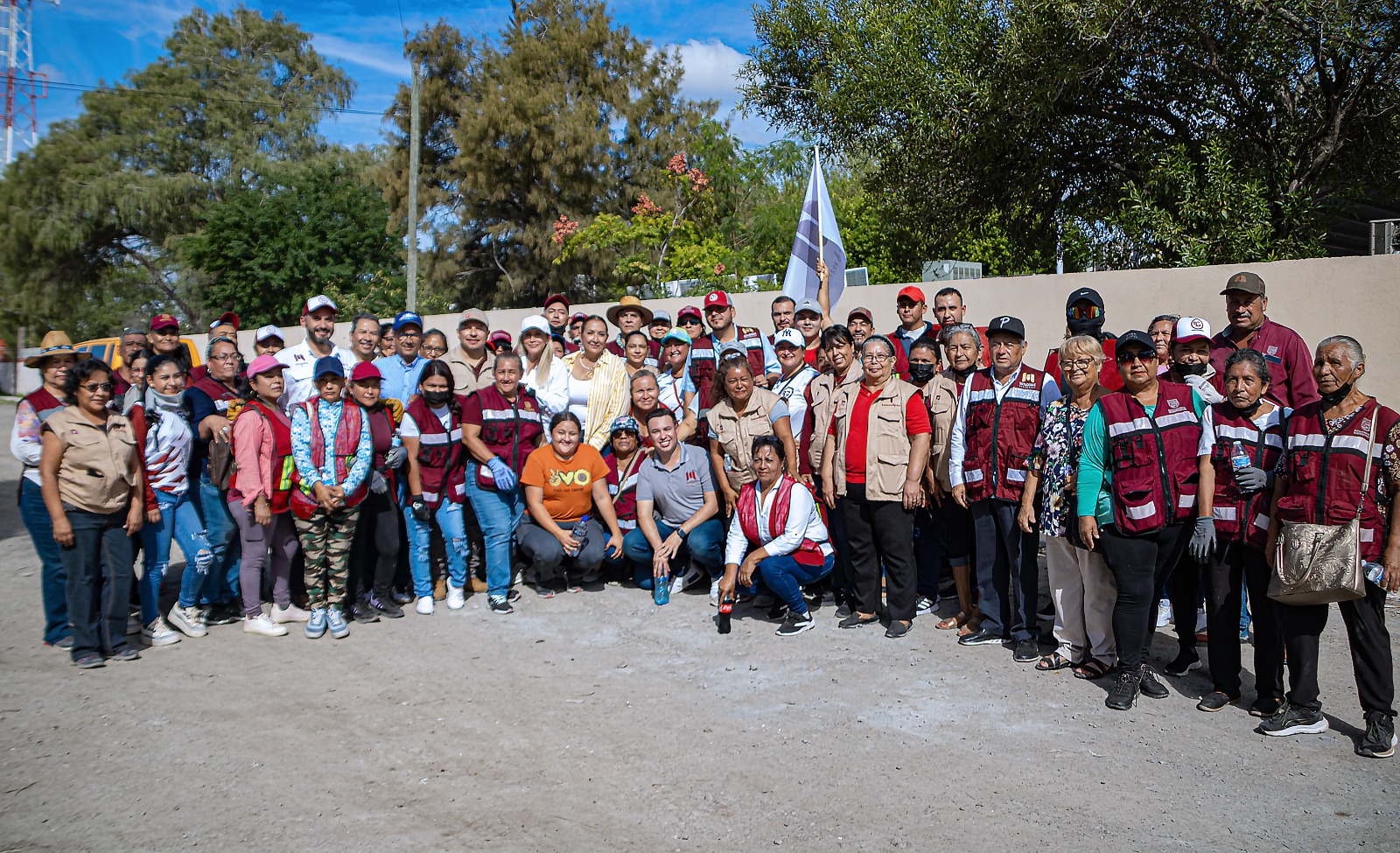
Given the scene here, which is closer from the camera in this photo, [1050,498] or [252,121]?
[1050,498]

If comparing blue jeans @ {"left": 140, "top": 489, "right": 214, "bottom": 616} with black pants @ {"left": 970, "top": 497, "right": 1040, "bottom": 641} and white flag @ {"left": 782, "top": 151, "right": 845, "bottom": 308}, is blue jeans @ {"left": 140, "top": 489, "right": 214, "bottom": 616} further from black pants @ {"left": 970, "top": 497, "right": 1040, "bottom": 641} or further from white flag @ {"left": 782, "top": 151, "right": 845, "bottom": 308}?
white flag @ {"left": 782, "top": 151, "right": 845, "bottom": 308}

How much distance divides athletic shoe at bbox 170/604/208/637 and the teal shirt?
5.67 m

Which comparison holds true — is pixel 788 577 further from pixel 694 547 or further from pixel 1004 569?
pixel 1004 569

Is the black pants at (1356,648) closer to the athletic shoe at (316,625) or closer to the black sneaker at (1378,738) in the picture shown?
the black sneaker at (1378,738)

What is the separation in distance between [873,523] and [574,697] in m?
2.38

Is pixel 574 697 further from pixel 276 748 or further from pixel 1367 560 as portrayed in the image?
pixel 1367 560

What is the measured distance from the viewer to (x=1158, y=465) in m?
4.94

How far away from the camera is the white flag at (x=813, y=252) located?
10.0 m

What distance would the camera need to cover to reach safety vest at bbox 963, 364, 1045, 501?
580cm

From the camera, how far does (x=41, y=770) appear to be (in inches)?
171

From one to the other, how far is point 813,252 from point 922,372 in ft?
12.6

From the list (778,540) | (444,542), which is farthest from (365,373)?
(778,540)

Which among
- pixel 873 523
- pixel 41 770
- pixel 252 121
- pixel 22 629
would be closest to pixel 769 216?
pixel 873 523

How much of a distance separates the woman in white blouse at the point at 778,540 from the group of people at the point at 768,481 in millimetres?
22
